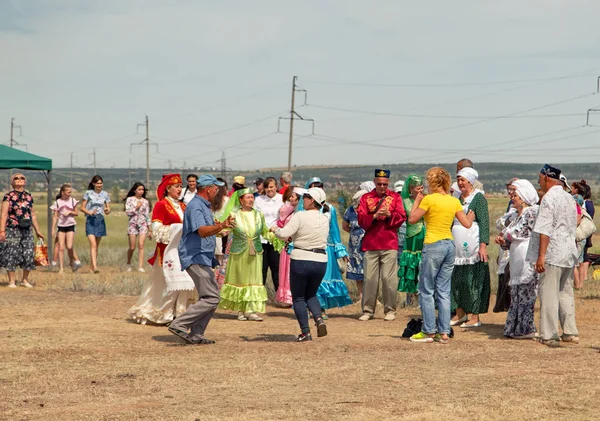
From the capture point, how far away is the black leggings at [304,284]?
35.1ft

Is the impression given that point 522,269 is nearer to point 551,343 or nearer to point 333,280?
point 551,343

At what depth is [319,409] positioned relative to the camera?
7.39m

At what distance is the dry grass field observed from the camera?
7.42m

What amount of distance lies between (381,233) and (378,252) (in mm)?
271

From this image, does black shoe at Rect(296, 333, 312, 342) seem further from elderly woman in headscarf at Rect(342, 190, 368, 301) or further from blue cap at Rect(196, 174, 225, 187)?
elderly woman in headscarf at Rect(342, 190, 368, 301)

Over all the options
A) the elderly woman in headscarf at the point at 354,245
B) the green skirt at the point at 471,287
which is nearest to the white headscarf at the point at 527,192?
the green skirt at the point at 471,287

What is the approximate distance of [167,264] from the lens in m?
12.1

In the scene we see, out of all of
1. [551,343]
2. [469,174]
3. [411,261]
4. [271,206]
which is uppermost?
[469,174]

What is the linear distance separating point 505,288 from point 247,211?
11.2 feet

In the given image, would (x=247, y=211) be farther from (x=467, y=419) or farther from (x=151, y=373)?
(x=467, y=419)

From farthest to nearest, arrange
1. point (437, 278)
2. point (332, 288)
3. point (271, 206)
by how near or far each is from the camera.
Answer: point (271, 206) → point (332, 288) → point (437, 278)

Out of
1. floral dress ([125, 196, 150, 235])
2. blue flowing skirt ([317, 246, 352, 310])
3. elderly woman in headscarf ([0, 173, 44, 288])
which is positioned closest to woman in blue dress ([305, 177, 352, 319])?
blue flowing skirt ([317, 246, 352, 310])

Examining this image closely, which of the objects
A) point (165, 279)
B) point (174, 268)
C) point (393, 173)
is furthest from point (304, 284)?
point (393, 173)

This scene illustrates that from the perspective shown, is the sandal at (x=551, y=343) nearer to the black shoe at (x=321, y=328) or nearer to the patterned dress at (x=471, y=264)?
the patterned dress at (x=471, y=264)
